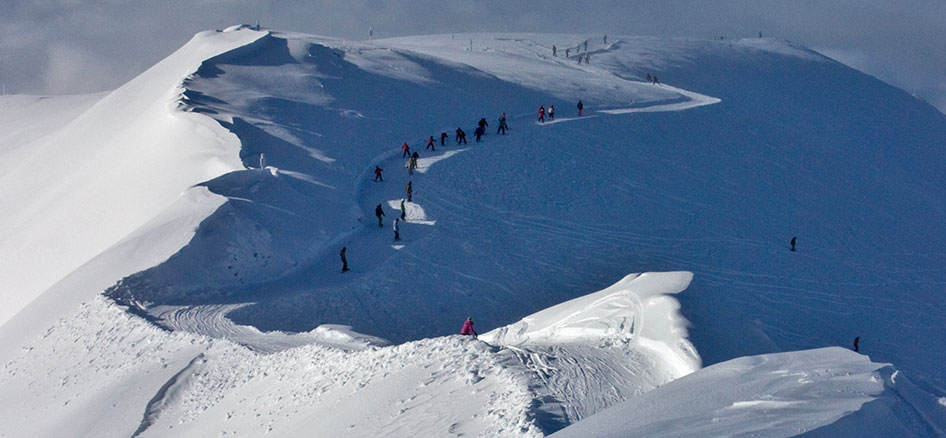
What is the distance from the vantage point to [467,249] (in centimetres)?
2514

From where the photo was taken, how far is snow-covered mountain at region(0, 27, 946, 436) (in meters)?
11.5

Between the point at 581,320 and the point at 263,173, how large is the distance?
1409cm

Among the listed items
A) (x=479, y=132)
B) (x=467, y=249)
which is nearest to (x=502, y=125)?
(x=479, y=132)

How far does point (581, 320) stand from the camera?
14.9m

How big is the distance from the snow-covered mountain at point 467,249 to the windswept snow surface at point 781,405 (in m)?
0.05

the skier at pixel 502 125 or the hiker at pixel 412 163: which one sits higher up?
the skier at pixel 502 125

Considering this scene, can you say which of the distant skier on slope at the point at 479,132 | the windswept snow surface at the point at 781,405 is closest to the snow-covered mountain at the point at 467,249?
the windswept snow surface at the point at 781,405

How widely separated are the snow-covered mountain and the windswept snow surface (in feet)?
0.16

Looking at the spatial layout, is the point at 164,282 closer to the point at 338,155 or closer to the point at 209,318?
the point at 209,318

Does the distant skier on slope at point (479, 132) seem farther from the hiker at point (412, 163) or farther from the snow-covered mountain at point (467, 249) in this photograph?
the hiker at point (412, 163)

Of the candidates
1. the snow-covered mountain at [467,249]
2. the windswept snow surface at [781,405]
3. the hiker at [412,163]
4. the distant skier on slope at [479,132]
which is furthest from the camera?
the distant skier on slope at [479,132]

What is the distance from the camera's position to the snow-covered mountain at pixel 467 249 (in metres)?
11.5

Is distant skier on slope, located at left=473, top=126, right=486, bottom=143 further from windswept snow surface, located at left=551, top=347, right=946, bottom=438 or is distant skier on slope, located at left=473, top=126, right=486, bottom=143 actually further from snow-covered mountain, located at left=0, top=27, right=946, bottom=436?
windswept snow surface, located at left=551, top=347, right=946, bottom=438

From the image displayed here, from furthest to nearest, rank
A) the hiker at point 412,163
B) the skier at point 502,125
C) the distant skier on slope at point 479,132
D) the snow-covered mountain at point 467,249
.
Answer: the skier at point 502,125 < the distant skier on slope at point 479,132 < the hiker at point 412,163 < the snow-covered mountain at point 467,249
